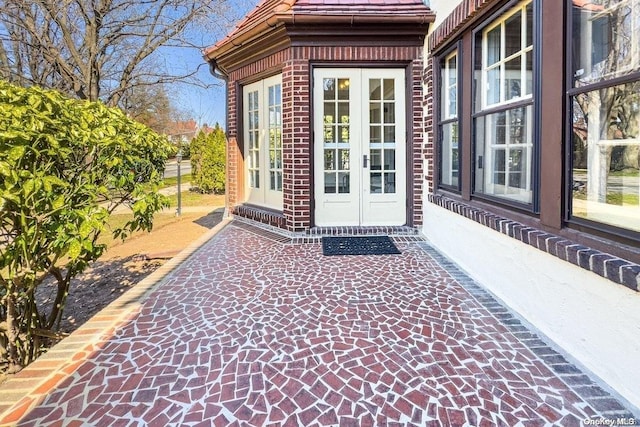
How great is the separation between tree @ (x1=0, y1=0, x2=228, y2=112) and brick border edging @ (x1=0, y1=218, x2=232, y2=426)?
10953mm

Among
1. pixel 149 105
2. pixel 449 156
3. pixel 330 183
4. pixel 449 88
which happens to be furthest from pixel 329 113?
pixel 149 105

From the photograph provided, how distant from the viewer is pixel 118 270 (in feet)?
19.8

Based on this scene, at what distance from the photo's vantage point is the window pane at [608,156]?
2.18 m

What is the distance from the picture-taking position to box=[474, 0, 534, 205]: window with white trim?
3143 mm

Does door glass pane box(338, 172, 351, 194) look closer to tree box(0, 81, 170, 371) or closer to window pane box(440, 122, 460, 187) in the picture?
window pane box(440, 122, 460, 187)

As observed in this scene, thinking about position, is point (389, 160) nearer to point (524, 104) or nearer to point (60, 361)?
point (524, 104)

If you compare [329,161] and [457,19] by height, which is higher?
[457,19]

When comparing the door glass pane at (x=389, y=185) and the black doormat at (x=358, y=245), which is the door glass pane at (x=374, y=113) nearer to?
the door glass pane at (x=389, y=185)

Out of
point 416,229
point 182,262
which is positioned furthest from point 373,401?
point 416,229

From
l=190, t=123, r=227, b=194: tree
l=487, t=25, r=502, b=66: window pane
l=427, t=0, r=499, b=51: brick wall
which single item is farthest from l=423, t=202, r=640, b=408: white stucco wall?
l=190, t=123, r=227, b=194: tree

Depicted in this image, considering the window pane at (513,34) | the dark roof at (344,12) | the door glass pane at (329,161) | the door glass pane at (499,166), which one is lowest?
the door glass pane at (499,166)

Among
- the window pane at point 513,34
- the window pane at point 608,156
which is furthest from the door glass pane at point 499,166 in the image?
the window pane at point 608,156

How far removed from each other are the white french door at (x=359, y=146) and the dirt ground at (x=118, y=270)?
2.81m

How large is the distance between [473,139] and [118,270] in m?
5.26
